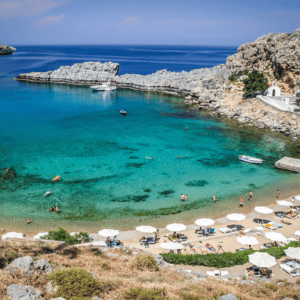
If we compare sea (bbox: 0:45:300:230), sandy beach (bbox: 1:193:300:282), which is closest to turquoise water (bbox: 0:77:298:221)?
sea (bbox: 0:45:300:230)

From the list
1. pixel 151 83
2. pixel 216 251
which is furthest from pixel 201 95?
pixel 216 251

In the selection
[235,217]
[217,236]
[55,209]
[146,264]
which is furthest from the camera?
[55,209]

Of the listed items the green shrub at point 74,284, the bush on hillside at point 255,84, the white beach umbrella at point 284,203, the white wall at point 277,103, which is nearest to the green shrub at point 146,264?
the green shrub at point 74,284

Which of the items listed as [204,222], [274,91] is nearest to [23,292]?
[204,222]

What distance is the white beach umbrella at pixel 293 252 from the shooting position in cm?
2006

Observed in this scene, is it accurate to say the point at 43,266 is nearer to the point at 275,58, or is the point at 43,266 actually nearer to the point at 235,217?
the point at 235,217

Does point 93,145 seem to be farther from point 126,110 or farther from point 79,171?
point 126,110

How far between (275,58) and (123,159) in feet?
172

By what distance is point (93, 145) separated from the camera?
165ft

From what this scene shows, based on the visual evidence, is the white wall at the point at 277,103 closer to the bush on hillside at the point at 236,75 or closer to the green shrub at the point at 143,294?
the bush on hillside at the point at 236,75

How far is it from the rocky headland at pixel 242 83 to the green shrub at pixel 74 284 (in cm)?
4883

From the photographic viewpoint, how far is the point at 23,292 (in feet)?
39.4

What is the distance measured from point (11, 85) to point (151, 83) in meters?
54.1

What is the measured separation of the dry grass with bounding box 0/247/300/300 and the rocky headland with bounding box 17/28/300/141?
43.2 meters
